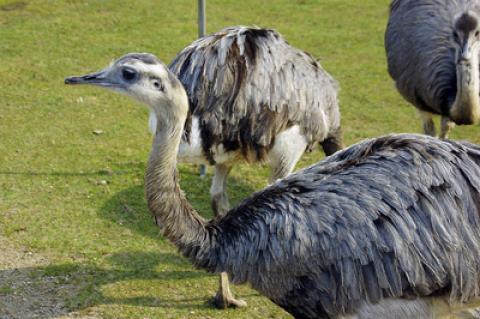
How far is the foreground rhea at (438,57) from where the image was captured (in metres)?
5.49

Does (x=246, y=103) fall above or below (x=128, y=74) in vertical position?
below

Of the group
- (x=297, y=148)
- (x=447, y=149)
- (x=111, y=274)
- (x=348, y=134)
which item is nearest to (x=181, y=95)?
(x=447, y=149)

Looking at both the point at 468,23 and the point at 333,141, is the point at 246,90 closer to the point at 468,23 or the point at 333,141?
the point at 333,141

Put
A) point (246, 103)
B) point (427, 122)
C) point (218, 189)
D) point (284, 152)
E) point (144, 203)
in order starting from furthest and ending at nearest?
1. point (427, 122)
2. point (144, 203)
3. point (218, 189)
4. point (284, 152)
5. point (246, 103)

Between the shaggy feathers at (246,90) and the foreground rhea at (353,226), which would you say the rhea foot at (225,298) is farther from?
the foreground rhea at (353,226)

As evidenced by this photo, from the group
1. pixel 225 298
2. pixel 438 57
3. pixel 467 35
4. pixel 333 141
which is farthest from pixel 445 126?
pixel 225 298

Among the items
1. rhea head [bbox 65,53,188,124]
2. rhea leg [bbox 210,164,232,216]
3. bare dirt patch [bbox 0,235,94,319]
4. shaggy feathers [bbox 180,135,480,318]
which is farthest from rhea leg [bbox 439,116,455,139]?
rhea head [bbox 65,53,188,124]

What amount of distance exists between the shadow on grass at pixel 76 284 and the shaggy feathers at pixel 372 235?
49.5 inches

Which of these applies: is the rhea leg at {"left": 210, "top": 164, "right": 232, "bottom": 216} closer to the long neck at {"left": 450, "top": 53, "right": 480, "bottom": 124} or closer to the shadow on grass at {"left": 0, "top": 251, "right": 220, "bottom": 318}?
the shadow on grass at {"left": 0, "top": 251, "right": 220, "bottom": 318}

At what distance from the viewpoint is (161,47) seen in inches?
349

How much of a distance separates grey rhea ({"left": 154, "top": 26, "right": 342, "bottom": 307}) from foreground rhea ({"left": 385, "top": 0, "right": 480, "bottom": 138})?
1.29 m

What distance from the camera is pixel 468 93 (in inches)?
217

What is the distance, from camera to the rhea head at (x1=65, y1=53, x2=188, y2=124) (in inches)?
128

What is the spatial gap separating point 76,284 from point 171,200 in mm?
1536
